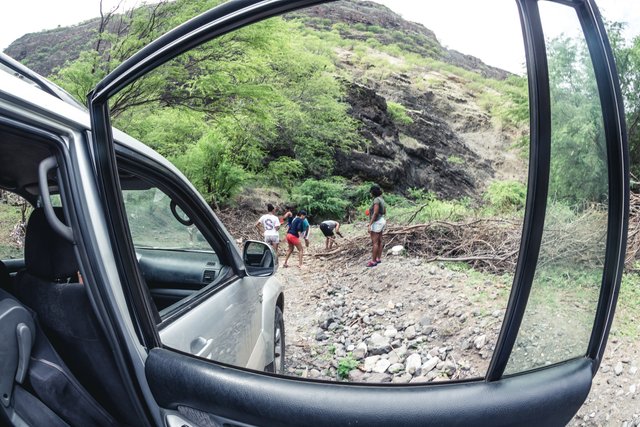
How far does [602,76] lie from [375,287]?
22.2 feet

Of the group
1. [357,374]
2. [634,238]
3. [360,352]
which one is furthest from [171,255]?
[634,238]

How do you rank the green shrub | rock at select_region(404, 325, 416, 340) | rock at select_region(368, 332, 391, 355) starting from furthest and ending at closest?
the green shrub, rock at select_region(404, 325, 416, 340), rock at select_region(368, 332, 391, 355)

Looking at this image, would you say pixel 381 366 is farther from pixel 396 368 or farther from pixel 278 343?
pixel 278 343

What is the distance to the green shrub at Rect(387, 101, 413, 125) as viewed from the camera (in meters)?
22.4

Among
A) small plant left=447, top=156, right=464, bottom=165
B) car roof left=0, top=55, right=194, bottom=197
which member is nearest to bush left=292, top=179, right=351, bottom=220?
small plant left=447, top=156, right=464, bottom=165

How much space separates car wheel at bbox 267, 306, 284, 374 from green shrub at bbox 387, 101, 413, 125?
67.6ft

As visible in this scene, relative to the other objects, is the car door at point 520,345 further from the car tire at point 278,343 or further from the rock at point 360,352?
the rock at point 360,352

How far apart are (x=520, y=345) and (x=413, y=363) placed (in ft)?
6.36

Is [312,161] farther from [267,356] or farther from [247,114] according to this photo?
[267,356]

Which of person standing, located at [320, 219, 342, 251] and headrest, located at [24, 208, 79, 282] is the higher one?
headrest, located at [24, 208, 79, 282]

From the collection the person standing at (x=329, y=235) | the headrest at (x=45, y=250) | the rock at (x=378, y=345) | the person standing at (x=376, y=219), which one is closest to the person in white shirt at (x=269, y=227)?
the person standing at (x=376, y=219)

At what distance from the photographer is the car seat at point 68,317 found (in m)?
1.25

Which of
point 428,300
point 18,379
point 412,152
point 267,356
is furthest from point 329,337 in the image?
point 412,152

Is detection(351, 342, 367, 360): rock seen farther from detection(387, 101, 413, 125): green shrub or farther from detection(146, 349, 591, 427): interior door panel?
detection(387, 101, 413, 125): green shrub
